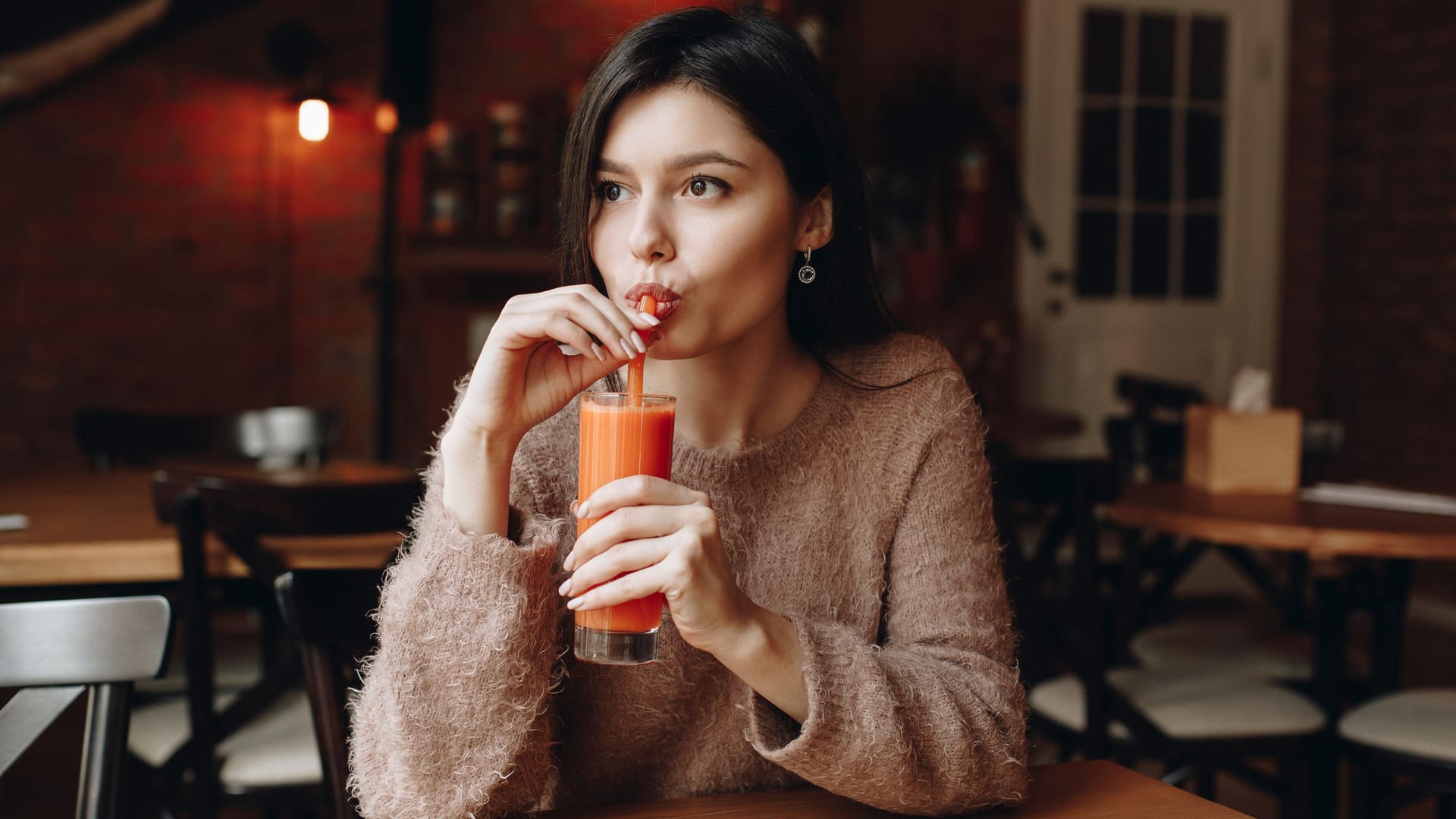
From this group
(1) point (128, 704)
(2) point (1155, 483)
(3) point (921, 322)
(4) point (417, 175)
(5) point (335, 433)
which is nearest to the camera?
(1) point (128, 704)

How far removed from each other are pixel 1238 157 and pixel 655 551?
5749 millimetres

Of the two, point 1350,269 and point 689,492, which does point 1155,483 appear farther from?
point 1350,269

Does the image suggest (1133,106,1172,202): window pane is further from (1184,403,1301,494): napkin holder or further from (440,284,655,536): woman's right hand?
(440,284,655,536): woman's right hand

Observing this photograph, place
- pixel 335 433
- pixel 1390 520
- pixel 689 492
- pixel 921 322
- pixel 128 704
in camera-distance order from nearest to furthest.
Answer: pixel 689 492
pixel 128 704
pixel 1390 520
pixel 335 433
pixel 921 322

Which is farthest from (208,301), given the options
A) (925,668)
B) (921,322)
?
(925,668)

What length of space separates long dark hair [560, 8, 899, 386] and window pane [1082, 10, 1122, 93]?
4842mm

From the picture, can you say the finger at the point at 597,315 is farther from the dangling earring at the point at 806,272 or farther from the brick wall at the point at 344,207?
the brick wall at the point at 344,207

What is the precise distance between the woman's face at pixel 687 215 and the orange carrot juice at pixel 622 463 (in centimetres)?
15

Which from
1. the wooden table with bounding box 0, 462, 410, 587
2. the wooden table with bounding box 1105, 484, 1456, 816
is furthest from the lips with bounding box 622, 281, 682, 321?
the wooden table with bounding box 1105, 484, 1456, 816

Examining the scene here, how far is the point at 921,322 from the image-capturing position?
5703 mm

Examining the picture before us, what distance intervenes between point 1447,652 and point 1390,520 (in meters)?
2.79

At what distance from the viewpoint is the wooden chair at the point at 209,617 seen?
188 cm

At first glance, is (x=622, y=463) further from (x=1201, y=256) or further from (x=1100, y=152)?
(x=1201, y=256)

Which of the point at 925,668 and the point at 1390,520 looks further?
the point at 1390,520
